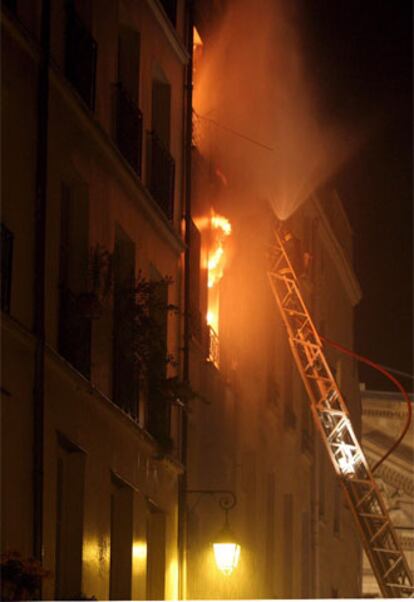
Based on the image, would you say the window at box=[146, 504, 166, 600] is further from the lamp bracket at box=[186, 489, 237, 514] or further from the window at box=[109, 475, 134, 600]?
the window at box=[109, 475, 134, 600]

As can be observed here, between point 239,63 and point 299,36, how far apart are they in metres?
0.73

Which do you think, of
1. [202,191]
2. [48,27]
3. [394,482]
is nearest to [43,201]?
[48,27]

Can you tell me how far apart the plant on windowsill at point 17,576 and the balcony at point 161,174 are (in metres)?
6.67

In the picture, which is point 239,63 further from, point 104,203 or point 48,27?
point 48,27

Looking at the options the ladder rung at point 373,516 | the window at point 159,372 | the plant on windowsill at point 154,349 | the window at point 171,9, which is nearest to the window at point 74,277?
the plant on windowsill at point 154,349

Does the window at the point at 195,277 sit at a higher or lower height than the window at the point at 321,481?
higher

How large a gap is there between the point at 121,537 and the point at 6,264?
4.24 m

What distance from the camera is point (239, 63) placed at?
74.9ft

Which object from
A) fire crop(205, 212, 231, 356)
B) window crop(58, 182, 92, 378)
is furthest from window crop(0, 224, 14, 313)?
fire crop(205, 212, 231, 356)

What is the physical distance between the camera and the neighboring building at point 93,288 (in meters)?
14.8

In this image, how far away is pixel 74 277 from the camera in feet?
54.5

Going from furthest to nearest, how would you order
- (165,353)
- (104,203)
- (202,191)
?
(202,191)
(165,353)
(104,203)

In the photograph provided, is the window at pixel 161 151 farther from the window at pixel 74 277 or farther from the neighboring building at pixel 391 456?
the neighboring building at pixel 391 456

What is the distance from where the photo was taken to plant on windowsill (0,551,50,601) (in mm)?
13414
